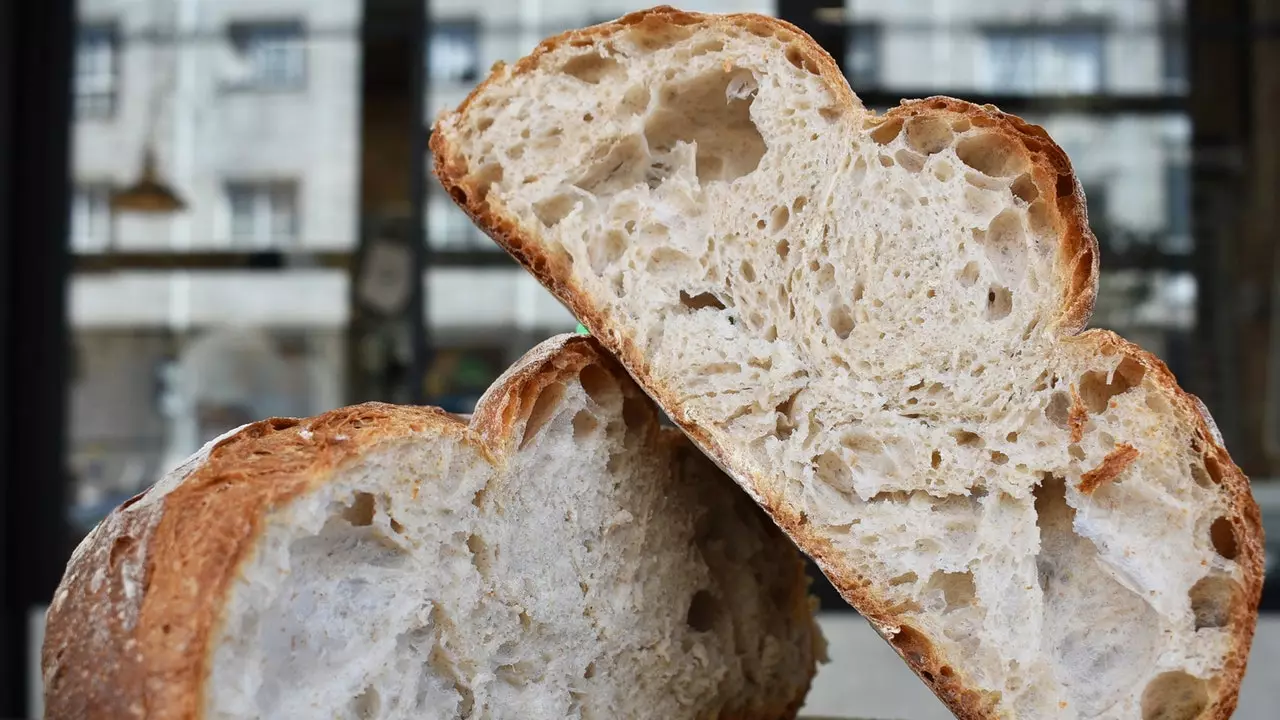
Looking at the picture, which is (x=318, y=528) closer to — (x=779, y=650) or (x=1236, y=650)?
(x=779, y=650)

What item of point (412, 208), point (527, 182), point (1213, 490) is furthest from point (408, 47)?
point (1213, 490)

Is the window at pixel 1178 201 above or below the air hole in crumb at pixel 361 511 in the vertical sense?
above

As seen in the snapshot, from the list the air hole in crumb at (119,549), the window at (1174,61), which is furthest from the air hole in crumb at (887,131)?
the window at (1174,61)

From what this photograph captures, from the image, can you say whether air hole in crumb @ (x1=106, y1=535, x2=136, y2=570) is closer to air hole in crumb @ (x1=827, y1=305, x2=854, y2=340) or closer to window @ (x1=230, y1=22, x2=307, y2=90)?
air hole in crumb @ (x1=827, y1=305, x2=854, y2=340)

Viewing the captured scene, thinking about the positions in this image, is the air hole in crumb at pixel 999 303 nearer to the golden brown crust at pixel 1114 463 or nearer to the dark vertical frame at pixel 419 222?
the golden brown crust at pixel 1114 463

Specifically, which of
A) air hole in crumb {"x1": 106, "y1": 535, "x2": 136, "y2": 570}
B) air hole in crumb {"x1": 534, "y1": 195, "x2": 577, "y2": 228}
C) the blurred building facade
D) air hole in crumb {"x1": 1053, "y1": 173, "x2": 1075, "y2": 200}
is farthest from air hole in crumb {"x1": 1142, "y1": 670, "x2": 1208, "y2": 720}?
the blurred building facade

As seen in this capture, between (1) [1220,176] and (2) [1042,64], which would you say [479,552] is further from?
(1) [1220,176]

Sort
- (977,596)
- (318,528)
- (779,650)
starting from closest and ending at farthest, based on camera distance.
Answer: (318,528)
(977,596)
(779,650)
